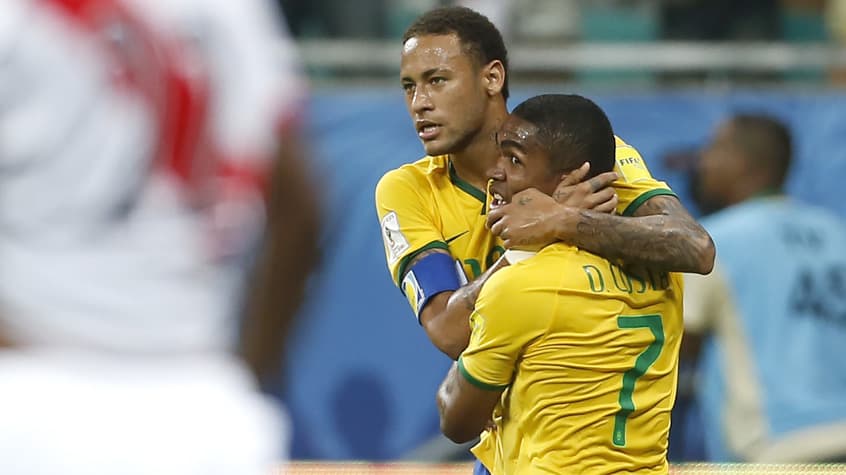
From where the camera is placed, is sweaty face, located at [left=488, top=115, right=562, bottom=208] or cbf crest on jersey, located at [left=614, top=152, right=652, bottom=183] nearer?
sweaty face, located at [left=488, top=115, right=562, bottom=208]

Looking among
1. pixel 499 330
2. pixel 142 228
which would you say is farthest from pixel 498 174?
pixel 142 228

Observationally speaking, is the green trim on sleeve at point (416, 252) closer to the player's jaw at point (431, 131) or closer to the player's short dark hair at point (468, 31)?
the player's jaw at point (431, 131)

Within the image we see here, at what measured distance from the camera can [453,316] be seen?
354 cm

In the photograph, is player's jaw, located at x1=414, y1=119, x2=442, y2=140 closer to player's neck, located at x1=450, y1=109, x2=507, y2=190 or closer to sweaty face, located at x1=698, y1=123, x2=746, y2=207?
player's neck, located at x1=450, y1=109, x2=507, y2=190

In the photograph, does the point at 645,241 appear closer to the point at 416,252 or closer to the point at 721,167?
the point at 416,252

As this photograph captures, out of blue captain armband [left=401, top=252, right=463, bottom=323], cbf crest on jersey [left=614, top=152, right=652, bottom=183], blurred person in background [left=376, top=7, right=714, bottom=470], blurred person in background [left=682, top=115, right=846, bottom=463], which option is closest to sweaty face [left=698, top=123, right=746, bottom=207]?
blurred person in background [left=682, top=115, right=846, bottom=463]

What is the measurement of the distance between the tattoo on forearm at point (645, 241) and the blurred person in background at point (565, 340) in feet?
0.19

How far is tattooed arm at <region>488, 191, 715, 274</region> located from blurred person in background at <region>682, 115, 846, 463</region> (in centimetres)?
320

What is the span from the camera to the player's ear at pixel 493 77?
12.5 feet

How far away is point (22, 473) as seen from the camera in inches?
81.1

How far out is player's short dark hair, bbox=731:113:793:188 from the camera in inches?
270

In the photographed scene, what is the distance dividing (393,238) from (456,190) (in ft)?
0.70

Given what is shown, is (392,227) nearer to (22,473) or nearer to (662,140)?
(22,473)

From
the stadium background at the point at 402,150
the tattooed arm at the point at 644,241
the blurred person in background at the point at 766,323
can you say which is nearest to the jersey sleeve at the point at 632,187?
the tattooed arm at the point at 644,241
